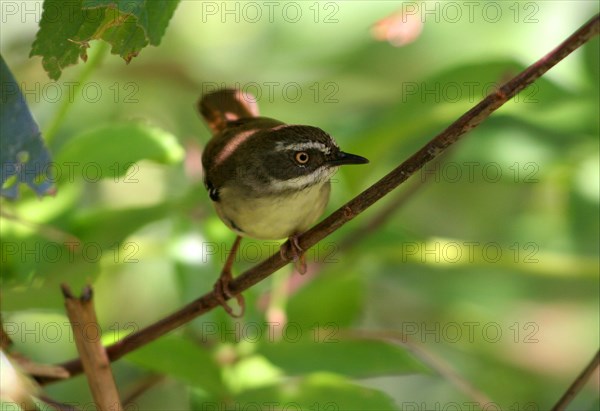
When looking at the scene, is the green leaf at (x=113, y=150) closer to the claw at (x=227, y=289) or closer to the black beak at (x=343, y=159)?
the claw at (x=227, y=289)

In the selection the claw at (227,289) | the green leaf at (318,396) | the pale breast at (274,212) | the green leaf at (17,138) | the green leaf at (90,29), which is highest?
the green leaf at (90,29)

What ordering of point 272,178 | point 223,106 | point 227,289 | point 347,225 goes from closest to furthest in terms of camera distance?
point 227,289 < point 272,178 < point 347,225 < point 223,106

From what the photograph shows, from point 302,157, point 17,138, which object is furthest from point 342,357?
point 17,138

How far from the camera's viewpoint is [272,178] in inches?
130

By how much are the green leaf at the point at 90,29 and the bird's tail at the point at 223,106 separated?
66.4 inches

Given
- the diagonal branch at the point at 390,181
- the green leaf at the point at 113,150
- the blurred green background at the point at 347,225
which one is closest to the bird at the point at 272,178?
the blurred green background at the point at 347,225

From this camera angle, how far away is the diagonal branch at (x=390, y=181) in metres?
1.61

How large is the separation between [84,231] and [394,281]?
1898 millimetres

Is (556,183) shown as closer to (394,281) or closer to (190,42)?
(394,281)

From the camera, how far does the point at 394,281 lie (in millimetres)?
4270

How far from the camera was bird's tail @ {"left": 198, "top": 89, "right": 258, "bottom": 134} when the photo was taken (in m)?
3.90

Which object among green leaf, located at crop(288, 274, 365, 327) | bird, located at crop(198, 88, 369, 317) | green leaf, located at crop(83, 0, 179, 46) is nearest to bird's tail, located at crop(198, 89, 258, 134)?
bird, located at crop(198, 88, 369, 317)

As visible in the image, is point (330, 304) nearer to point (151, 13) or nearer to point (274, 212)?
point (274, 212)

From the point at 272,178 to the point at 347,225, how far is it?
0.38m
